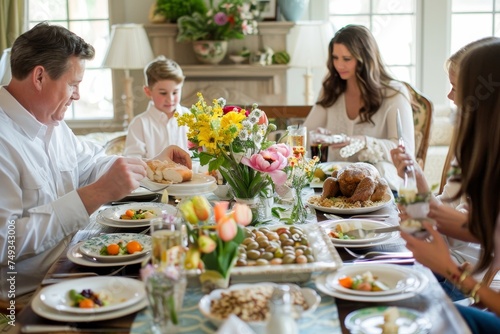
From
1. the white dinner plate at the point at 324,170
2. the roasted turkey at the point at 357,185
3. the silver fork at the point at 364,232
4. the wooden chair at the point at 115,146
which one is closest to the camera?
the silver fork at the point at 364,232

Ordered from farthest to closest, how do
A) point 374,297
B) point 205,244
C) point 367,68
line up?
point 367,68
point 374,297
point 205,244

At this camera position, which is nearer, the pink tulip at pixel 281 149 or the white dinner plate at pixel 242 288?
the white dinner plate at pixel 242 288

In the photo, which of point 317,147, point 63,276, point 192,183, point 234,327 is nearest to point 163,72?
point 317,147

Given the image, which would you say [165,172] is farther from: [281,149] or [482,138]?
[482,138]

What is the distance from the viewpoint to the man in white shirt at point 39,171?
75.8 inches

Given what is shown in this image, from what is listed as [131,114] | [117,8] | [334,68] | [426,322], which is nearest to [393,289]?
[426,322]

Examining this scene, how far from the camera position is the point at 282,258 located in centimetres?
157

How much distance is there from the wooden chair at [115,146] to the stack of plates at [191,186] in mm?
992

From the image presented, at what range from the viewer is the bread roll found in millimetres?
2363

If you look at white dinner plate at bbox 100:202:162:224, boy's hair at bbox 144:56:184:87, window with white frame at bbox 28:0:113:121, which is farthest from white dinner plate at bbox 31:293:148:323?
window with white frame at bbox 28:0:113:121

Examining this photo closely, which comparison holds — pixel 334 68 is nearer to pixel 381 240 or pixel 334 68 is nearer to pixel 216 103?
pixel 216 103

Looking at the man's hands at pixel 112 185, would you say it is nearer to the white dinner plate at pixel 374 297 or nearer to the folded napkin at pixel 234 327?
the white dinner plate at pixel 374 297

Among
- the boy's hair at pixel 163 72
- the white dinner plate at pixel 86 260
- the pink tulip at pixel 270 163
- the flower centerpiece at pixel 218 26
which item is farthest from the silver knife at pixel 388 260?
the flower centerpiece at pixel 218 26

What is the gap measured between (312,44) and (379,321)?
3.76 metres
